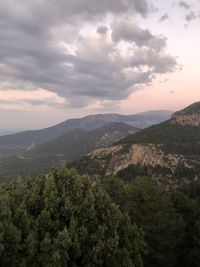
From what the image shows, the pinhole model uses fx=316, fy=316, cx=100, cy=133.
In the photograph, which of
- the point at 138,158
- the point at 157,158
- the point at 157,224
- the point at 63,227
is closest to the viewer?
the point at 63,227

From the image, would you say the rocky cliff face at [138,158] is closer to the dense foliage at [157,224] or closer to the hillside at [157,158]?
the hillside at [157,158]

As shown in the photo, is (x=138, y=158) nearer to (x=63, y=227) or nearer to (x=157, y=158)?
(x=157, y=158)

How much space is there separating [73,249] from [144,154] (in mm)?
135753

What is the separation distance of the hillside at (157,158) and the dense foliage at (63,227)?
334ft

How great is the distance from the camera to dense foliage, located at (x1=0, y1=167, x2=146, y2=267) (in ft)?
73.9

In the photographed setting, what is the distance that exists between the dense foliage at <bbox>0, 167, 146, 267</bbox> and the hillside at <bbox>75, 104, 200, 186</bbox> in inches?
4011

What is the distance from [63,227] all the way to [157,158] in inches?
5123

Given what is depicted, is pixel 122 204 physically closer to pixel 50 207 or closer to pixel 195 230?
pixel 195 230

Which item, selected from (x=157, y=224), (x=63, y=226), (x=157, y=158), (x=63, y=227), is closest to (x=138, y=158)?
(x=157, y=158)

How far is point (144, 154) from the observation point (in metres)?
157

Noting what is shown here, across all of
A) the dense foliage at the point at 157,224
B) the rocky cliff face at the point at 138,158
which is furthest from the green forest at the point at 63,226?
the rocky cliff face at the point at 138,158

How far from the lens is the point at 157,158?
150500mm

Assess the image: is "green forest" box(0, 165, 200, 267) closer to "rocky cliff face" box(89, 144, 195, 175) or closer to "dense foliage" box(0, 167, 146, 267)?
"dense foliage" box(0, 167, 146, 267)

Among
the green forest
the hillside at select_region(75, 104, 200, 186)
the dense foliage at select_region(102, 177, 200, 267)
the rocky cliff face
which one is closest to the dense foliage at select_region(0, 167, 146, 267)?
the green forest
